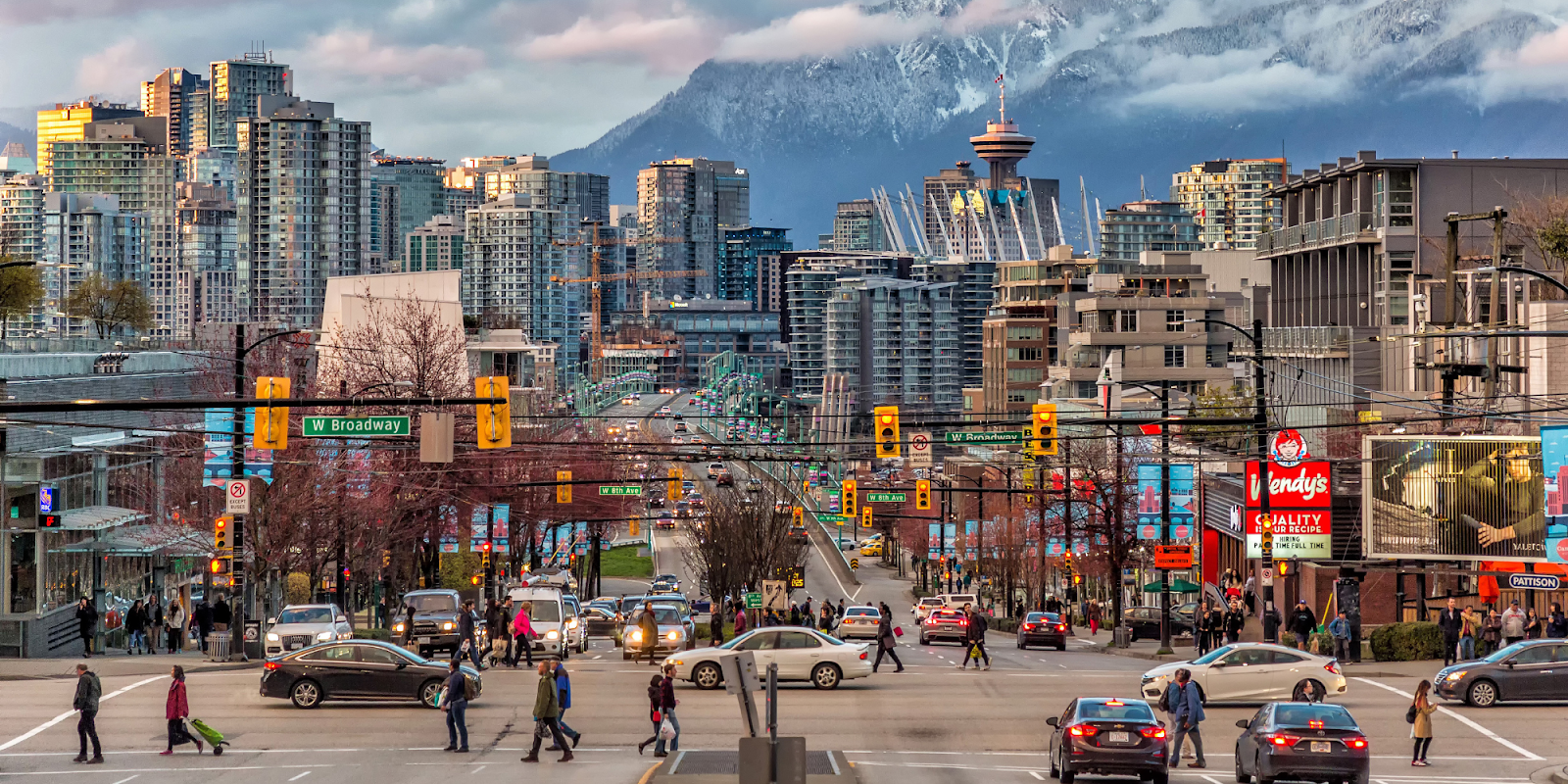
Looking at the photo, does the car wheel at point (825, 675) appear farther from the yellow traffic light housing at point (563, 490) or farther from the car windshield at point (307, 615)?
the yellow traffic light housing at point (563, 490)

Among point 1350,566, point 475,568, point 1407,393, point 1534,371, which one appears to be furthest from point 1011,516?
point 1350,566

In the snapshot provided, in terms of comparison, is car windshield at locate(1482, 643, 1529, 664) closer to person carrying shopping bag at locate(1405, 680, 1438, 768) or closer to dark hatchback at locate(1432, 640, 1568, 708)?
dark hatchback at locate(1432, 640, 1568, 708)

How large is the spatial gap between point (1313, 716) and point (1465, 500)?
62.3 ft

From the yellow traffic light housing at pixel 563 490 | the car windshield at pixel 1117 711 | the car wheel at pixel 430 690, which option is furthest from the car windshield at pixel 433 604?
the car windshield at pixel 1117 711

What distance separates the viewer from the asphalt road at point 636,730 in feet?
99.5

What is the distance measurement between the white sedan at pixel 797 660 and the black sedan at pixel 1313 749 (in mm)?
14892

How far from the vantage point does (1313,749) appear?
27.6 metres

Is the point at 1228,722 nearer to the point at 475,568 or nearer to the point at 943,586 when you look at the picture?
the point at 475,568

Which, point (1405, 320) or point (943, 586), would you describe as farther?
point (943, 586)

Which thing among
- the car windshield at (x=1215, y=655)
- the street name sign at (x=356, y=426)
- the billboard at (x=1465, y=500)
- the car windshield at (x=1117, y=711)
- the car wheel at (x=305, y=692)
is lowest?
the car wheel at (x=305, y=692)

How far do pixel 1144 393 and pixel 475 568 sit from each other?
2435 inches

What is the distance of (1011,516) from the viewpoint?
9638cm

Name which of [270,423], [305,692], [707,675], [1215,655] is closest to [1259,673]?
[1215,655]

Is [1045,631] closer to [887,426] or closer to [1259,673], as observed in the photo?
[887,426]
